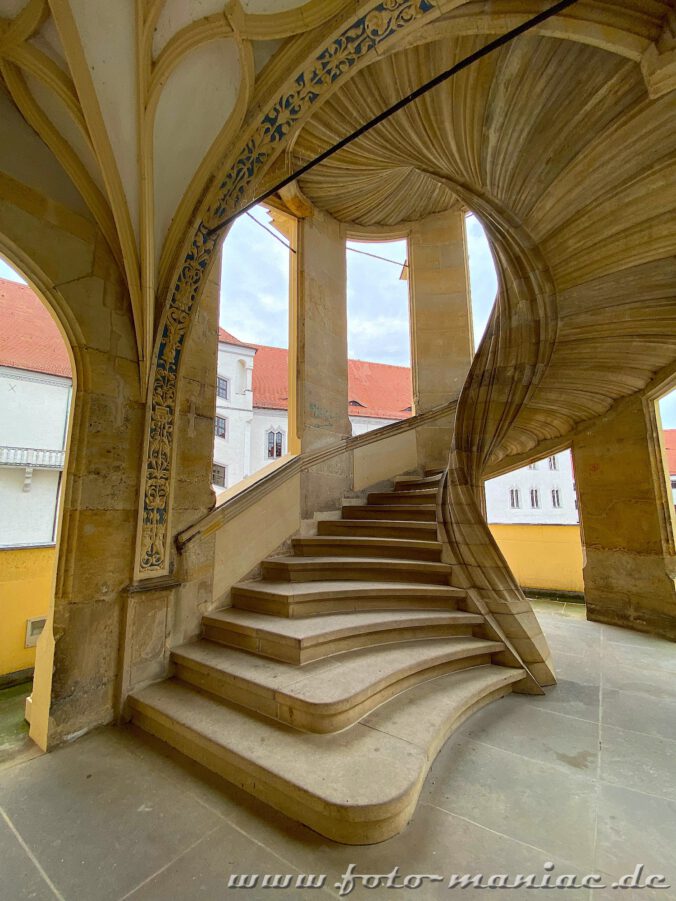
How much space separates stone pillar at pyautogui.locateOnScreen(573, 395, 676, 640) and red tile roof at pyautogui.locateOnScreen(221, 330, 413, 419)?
802 cm

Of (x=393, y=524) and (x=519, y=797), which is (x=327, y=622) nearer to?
(x=519, y=797)

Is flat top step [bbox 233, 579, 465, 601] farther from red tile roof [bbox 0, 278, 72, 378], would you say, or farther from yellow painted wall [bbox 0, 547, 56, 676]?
red tile roof [bbox 0, 278, 72, 378]

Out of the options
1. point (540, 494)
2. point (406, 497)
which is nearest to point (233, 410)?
point (406, 497)

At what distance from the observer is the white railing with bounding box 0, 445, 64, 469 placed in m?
5.60

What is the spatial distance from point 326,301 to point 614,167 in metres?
3.08

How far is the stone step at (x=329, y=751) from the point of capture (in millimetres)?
1204

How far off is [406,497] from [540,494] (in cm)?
1354

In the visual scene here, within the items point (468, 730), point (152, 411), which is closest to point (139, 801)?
point (468, 730)

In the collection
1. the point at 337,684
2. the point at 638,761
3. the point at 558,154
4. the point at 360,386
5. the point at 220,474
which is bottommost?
the point at 638,761

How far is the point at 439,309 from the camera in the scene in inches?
201

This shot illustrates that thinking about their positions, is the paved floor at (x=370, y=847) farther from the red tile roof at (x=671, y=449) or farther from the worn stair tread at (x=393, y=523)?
the red tile roof at (x=671, y=449)

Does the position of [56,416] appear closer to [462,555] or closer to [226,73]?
[226,73]

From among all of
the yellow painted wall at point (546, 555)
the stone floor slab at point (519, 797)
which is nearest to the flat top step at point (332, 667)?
the stone floor slab at point (519, 797)

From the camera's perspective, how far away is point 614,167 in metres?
1.81
